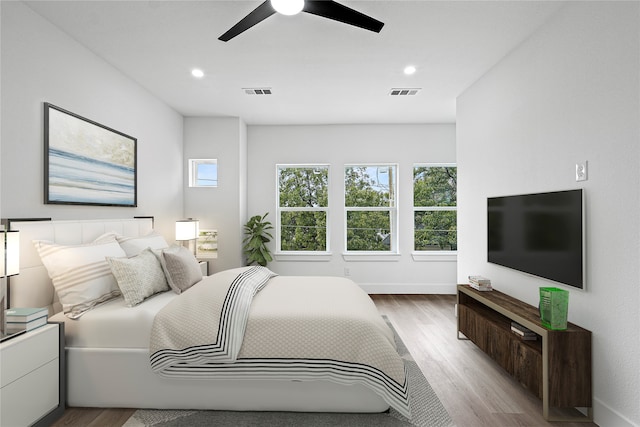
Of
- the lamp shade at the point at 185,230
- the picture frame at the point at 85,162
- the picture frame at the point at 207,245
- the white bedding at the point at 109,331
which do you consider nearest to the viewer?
the white bedding at the point at 109,331

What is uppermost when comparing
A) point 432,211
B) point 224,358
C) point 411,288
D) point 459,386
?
point 432,211

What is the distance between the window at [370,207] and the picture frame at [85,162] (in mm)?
3122

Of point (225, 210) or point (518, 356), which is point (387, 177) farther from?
point (518, 356)

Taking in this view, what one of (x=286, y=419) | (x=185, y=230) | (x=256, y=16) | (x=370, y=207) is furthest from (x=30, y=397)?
(x=370, y=207)

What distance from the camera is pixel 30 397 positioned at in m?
1.82

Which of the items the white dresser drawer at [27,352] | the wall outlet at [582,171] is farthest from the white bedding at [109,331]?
the wall outlet at [582,171]

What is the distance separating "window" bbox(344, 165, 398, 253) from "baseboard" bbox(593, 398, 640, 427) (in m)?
3.47

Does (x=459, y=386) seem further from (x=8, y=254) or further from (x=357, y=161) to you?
(x=357, y=161)

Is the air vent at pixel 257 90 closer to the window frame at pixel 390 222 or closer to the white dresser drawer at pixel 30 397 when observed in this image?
the window frame at pixel 390 222

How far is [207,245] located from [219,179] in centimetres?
99

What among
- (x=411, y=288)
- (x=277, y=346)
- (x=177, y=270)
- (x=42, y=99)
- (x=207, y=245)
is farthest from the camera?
(x=411, y=288)

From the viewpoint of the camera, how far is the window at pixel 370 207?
5.42m

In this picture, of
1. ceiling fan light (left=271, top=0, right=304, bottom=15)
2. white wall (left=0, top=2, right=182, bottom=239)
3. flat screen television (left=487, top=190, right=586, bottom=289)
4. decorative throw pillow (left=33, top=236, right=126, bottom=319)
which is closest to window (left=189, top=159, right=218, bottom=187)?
white wall (left=0, top=2, right=182, bottom=239)

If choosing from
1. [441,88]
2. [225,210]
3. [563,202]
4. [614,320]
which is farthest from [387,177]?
[614,320]
